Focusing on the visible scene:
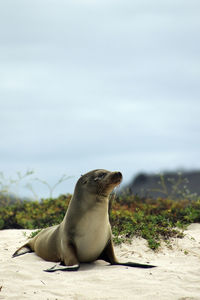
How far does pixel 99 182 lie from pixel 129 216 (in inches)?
131

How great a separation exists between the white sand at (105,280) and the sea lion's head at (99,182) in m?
1.05

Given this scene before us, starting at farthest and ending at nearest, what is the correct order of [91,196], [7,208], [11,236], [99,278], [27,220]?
[7,208] → [27,220] → [11,236] → [91,196] → [99,278]

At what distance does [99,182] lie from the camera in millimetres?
6078

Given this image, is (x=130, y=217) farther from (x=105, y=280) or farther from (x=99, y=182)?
(x=105, y=280)

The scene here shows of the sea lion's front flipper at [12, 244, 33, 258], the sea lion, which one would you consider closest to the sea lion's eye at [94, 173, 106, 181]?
the sea lion

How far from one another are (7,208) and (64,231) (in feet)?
21.3

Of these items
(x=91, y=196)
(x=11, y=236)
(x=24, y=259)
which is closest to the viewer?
(x=91, y=196)

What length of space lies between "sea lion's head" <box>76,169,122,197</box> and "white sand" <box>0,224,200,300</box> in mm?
1047

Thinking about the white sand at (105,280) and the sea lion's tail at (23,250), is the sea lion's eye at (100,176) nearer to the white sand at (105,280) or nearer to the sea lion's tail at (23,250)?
the white sand at (105,280)

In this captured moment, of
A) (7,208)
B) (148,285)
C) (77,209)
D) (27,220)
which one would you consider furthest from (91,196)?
(7,208)

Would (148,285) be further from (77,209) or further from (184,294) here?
(77,209)

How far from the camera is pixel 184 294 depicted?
16.1ft

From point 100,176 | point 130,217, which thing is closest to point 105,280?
point 100,176

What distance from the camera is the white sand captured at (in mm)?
4832
